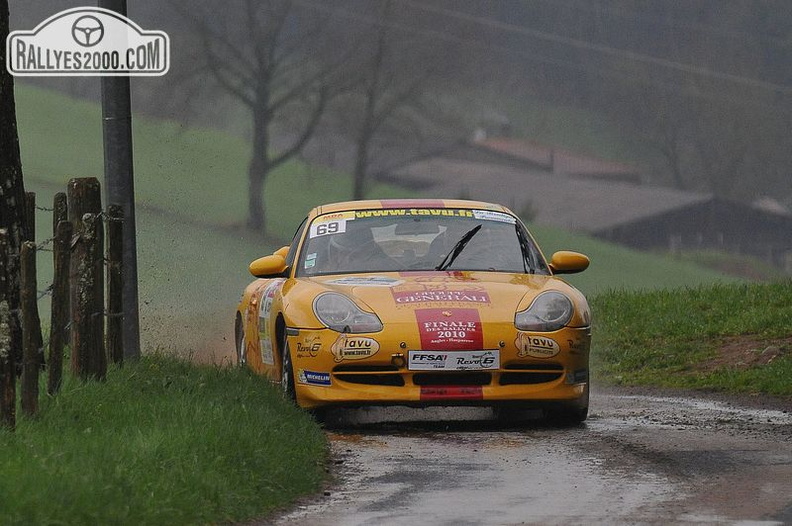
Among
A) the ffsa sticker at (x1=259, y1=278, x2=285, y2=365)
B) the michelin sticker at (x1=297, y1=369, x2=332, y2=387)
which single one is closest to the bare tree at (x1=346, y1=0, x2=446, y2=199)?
the ffsa sticker at (x1=259, y1=278, x2=285, y2=365)

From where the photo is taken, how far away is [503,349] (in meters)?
10.0

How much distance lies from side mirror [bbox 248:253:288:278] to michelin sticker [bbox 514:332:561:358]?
6.71 feet

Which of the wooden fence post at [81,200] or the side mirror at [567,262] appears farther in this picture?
the side mirror at [567,262]

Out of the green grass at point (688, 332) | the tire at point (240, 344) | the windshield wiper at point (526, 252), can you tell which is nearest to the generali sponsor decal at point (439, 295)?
the windshield wiper at point (526, 252)

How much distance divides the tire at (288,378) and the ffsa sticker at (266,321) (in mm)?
481

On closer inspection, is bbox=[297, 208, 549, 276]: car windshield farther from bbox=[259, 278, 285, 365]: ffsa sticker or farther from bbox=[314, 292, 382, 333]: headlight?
bbox=[314, 292, 382, 333]: headlight

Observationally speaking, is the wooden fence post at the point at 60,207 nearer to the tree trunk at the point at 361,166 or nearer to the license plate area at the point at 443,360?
the license plate area at the point at 443,360

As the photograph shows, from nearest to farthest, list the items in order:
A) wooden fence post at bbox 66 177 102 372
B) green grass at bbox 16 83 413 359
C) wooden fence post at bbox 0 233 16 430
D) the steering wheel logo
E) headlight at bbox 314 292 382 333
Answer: wooden fence post at bbox 0 233 16 430
headlight at bbox 314 292 382 333
wooden fence post at bbox 66 177 102 372
the steering wheel logo
green grass at bbox 16 83 413 359

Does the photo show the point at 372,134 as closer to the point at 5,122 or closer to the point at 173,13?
the point at 173,13

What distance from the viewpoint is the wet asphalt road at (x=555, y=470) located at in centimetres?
702

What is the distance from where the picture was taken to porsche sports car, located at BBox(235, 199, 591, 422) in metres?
9.98

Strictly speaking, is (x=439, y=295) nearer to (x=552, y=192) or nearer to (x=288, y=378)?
(x=288, y=378)

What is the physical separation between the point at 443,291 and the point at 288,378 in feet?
3.66

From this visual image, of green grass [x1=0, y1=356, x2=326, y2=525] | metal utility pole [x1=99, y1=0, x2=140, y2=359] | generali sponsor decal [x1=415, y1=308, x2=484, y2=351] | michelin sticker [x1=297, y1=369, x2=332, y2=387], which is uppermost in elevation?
metal utility pole [x1=99, y1=0, x2=140, y2=359]
